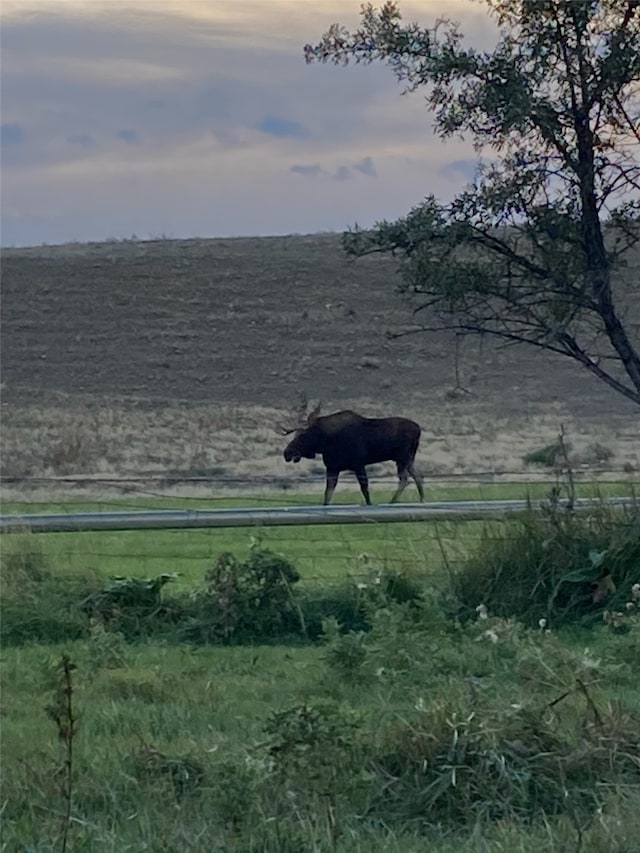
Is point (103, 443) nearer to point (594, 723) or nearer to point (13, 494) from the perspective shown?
point (13, 494)

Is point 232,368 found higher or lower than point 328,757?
lower

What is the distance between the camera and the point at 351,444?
2078cm

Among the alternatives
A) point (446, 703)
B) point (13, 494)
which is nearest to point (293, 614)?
point (446, 703)

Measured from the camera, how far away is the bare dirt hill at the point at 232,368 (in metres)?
32.9

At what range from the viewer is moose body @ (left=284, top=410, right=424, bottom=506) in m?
20.6

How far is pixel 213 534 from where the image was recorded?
1280cm

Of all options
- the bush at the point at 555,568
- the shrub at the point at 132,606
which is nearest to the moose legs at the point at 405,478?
the bush at the point at 555,568

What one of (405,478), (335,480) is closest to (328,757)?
(335,480)

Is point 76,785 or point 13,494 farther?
point 13,494

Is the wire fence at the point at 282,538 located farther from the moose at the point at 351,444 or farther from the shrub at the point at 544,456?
the shrub at the point at 544,456

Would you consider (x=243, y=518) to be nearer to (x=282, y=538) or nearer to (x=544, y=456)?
(x=282, y=538)

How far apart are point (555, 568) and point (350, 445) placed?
10.3 meters

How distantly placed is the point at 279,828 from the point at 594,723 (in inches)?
67.4

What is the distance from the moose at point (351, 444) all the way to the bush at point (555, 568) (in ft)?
30.2
